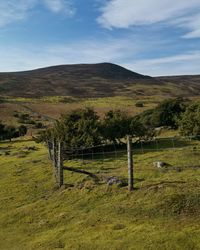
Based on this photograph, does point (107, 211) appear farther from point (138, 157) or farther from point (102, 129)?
point (102, 129)

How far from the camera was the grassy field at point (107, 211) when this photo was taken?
15.1 meters

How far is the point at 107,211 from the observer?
719 inches

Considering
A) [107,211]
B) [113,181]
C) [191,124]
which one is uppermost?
[191,124]

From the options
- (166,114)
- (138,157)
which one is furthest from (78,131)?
(166,114)

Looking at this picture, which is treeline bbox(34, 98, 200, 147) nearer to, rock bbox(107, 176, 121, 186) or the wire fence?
the wire fence

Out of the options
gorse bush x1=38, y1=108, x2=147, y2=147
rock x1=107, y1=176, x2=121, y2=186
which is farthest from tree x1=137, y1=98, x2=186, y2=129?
rock x1=107, y1=176, x2=121, y2=186

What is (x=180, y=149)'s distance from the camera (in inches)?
1178

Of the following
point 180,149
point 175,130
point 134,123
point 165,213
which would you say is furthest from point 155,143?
point 165,213

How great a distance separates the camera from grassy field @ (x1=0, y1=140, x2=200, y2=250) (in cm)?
1515

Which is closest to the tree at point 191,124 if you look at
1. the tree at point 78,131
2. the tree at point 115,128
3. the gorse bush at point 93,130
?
the gorse bush at point 93,130

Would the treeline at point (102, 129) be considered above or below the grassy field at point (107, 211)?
above

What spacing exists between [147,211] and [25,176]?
43.9ft

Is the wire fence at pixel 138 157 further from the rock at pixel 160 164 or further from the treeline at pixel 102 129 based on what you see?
the treeline at pixel 102 129

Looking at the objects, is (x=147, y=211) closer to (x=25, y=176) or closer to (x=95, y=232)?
(x=95, y=232)
